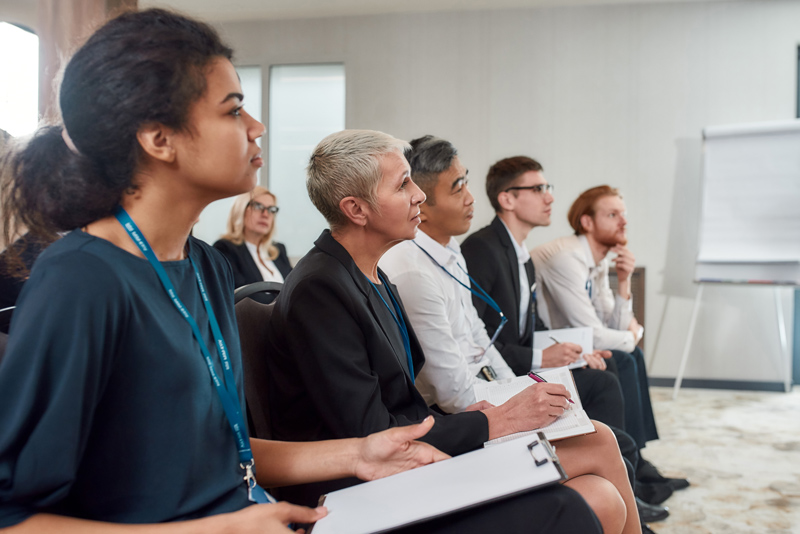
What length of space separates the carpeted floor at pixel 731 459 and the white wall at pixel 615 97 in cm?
73

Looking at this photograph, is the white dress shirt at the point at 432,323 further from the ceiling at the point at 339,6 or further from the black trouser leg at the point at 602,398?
the ceiling at the point at 339,6

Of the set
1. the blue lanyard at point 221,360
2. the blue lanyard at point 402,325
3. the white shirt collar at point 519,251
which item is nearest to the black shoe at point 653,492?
the white shirt collar at point 519,251

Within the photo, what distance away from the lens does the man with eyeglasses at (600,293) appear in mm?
2607

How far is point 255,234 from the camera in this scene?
398 centimetres

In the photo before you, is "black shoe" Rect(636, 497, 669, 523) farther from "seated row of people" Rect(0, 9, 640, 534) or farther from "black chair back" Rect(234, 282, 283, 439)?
"black chair back" Rect(234, 282, 283, 439)

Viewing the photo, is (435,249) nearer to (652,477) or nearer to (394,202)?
(394,202)

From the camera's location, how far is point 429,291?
5.47ft

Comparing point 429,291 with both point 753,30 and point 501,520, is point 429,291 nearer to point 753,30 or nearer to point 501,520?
point 501,520

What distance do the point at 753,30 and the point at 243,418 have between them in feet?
17.6

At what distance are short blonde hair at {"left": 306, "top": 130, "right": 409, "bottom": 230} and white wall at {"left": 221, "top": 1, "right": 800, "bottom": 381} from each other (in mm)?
3806

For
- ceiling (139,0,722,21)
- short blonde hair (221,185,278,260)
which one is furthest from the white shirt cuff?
ceiling (139,0,722,21)

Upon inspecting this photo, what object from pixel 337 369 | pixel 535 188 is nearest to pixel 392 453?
pixel 337 369

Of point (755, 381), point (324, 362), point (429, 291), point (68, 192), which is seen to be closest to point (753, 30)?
point (755, 381)

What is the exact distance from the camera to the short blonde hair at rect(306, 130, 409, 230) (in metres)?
1.41
